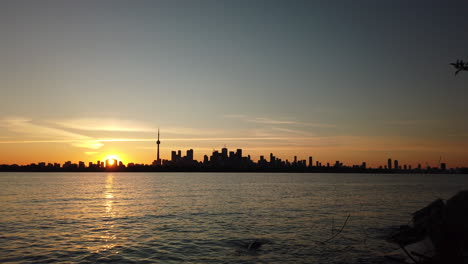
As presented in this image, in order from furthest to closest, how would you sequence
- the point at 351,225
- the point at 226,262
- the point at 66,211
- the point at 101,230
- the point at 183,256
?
the point at 66,211 < the point at 351,225 < the point at 101,230 < the point at 183,256 < the point at 226,262

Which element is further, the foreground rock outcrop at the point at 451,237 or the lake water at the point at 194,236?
the lake water at the point at 194,236

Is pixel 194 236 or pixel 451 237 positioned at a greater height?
pixel 451 237

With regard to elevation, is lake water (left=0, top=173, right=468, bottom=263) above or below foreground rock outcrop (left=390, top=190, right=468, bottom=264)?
below

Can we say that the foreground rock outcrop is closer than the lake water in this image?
Yes

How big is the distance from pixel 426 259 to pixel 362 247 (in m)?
10.6

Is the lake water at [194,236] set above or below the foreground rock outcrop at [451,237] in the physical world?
below

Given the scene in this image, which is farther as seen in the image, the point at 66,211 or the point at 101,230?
the point at 66,211

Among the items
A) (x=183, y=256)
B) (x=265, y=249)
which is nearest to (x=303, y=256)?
(x=265, y=249)

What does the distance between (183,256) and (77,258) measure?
7732mm

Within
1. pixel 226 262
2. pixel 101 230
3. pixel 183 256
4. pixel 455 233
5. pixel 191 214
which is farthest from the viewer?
pixel 191 214

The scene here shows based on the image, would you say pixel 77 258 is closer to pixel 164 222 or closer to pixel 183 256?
pixel 183 256

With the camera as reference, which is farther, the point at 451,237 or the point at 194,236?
the point at 194,236

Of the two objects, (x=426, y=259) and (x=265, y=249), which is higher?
(x=426, y=259)

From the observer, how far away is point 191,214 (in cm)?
5059
